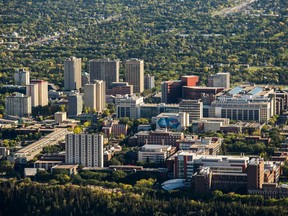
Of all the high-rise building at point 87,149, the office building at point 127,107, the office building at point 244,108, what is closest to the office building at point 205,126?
the office building at point 244,108

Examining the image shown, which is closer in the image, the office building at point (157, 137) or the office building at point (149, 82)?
the office building at point (157, 137)

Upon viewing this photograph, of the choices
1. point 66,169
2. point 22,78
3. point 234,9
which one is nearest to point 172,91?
point 22,78

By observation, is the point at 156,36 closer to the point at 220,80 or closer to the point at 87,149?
the point at 220,80

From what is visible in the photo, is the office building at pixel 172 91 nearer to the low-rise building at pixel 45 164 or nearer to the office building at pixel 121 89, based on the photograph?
the office building at pixel 121 89

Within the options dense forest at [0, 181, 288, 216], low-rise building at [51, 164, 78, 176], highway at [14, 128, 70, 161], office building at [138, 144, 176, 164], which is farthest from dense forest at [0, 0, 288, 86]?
dense forest at [0, 181, 288, 216]

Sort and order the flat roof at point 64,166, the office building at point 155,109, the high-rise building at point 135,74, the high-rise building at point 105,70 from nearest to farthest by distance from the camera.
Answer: the flat roof at point 64,166
the office building at point 155,109
the high-rise building at point 135,74
the high-rise building at point 105,70

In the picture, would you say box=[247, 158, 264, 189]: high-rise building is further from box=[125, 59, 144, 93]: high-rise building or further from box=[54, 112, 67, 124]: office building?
box=[125, 59, 144, 93]: high-rise building
